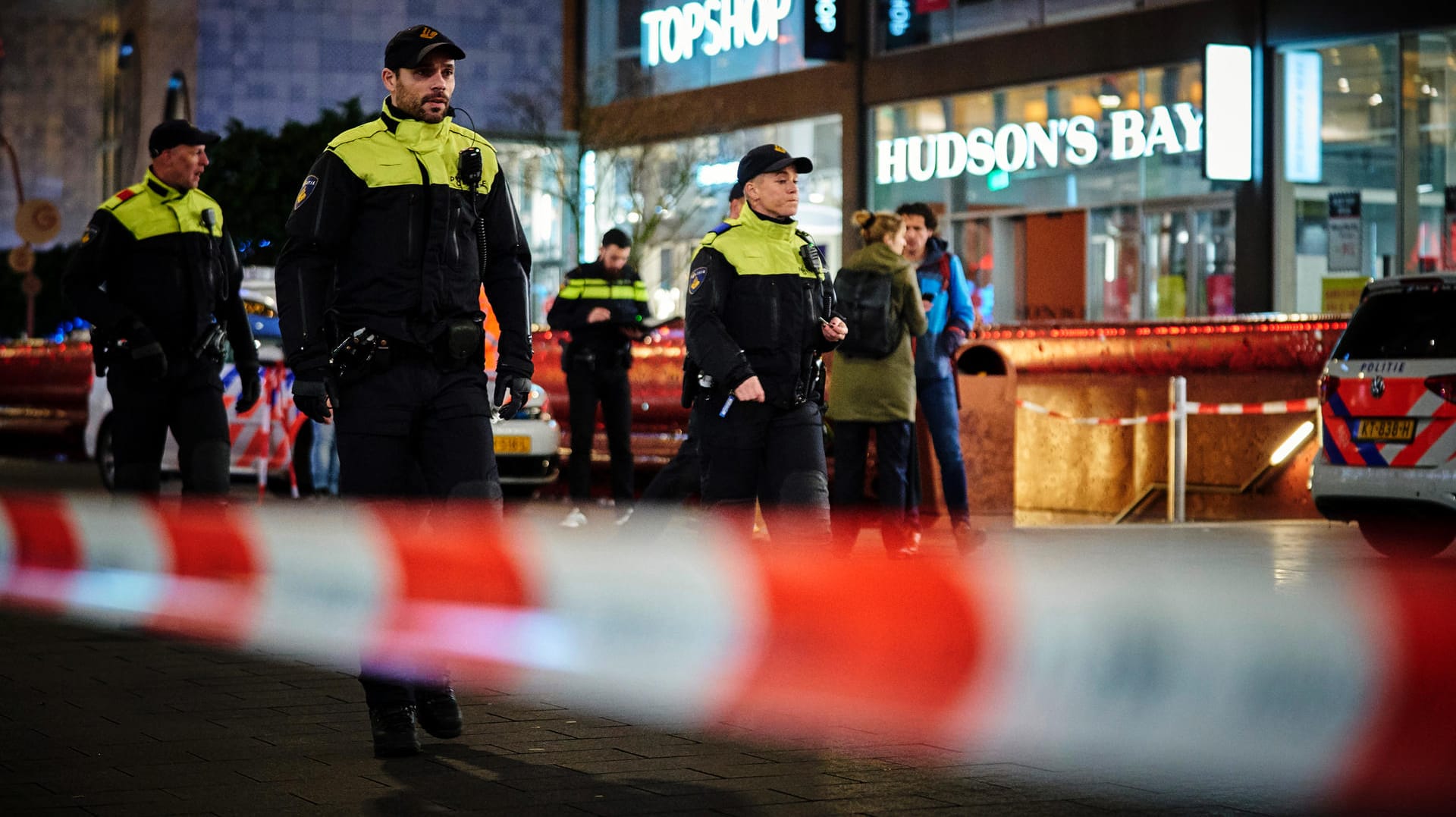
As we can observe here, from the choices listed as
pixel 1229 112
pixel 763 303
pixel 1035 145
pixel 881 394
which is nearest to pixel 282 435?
pixel 881 394

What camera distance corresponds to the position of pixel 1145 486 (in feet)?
52.4

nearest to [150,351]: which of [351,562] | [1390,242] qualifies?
[351,562]

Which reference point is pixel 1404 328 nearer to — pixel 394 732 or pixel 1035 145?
pixel 394 732

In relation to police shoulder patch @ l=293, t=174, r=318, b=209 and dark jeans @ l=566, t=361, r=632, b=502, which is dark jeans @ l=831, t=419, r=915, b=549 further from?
police shoulder patch @ l=293, t=174, r=318, b=209

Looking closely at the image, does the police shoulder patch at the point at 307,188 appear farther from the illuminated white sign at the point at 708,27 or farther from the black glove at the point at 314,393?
the illuminated white sign at the point at 708,27

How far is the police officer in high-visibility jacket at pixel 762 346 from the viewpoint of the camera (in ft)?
23.6

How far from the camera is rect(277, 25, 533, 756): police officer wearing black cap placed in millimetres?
5711

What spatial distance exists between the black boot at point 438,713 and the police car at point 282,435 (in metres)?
8.12

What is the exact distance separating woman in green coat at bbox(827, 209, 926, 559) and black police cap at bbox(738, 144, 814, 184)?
2698 millimetres

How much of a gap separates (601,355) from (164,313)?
4.34 meters

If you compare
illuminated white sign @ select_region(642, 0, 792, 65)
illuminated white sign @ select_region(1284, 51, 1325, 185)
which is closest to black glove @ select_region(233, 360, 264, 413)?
illuminated white sign @ select_region(1284, 51, 1325, 185)

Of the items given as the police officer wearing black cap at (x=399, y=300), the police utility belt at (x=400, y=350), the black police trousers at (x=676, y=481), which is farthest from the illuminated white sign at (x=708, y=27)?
the police utility belt at (x=400, y=350)

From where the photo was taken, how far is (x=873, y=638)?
405 cm

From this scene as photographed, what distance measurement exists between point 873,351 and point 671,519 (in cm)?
131
